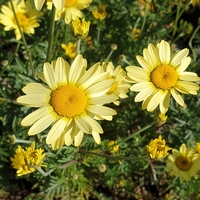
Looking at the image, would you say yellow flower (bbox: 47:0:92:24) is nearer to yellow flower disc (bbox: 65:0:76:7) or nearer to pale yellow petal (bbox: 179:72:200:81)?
yellow flower disc (bbox: 65:0:76:7)

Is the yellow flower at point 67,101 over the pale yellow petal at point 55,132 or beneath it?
over

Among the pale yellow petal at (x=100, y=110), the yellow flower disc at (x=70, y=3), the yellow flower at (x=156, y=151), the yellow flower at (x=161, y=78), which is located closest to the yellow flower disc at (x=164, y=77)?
the yellow flower at (x=161, y=78)

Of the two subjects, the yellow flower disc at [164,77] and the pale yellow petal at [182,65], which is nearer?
the yellow flower disc at [164,77]

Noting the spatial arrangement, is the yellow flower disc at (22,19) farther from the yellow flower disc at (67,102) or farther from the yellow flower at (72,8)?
the yellow flower disc at (67,102)

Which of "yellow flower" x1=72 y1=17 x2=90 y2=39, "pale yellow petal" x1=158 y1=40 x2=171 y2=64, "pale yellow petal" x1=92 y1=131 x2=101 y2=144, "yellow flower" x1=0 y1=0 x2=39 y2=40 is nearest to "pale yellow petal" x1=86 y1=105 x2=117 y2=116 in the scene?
"pale yellow petal" x1=92 y1=131 x2=101 y2=144

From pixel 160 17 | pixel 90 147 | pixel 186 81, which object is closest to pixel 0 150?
pixel 90 147

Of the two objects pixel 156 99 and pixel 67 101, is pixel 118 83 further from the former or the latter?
pixel 67 101

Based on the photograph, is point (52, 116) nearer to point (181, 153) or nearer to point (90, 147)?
point (90, 147)

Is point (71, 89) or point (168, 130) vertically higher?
point (168, 130)
